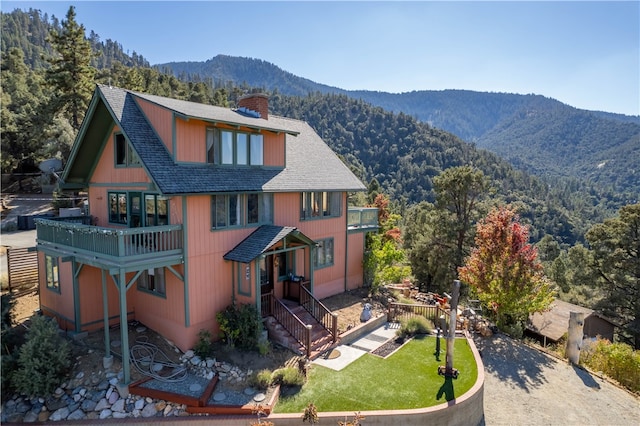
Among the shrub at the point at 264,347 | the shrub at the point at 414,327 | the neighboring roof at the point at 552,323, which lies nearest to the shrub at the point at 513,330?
the neighboring roof at the point at 552,323

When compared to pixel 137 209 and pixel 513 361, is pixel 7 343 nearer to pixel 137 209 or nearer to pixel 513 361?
pixel 137 209

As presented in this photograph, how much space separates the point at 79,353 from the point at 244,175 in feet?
27.4

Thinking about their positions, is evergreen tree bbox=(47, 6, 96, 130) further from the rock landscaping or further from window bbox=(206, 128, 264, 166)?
the rock landscaping

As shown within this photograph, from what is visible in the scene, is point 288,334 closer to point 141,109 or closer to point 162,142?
point 162,142

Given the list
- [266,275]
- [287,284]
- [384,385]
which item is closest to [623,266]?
[384,385]

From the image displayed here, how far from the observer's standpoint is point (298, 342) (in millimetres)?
14273

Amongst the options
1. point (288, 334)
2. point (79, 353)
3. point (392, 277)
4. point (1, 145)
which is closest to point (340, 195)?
point (392, 277)

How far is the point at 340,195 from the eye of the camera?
65.8 ft

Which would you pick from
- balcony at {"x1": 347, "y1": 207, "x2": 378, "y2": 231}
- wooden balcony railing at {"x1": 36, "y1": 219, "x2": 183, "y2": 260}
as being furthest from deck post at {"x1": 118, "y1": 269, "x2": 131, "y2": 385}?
balcony at {"x1": 347, "y1": 207, "x2": 378, "y2": 231}

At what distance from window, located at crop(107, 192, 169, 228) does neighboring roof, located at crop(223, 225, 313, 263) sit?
2.66m

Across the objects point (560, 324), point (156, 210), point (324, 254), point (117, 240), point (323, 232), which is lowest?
point (560, 324)

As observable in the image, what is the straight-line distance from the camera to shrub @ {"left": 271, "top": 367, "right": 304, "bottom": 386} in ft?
39.2

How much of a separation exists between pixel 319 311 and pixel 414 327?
14.0 ft

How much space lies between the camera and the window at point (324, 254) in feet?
62.6
